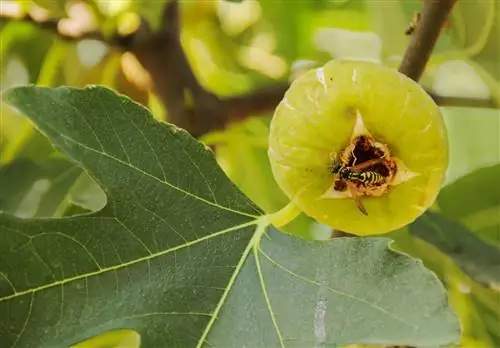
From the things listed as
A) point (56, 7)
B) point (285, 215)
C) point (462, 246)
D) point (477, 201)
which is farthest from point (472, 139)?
point (285, 215)

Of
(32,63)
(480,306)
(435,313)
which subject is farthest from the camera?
(32,63)

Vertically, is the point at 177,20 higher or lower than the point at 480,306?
higher

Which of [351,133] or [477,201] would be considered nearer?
[351,133]

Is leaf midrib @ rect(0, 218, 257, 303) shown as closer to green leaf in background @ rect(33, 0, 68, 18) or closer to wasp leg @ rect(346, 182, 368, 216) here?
wasp leg @ rect(346, 182, 368, 216)

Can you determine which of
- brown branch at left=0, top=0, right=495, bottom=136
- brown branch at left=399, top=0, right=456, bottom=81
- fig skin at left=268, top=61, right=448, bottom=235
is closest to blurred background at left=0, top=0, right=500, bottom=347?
brown branch at left=0, top=0, right=495, bottom=136

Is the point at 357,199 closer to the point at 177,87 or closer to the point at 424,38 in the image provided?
the point at 424,38

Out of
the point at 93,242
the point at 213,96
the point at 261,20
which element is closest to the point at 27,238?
the point at 93,242

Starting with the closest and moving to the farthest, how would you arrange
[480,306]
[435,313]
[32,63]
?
[435,313]
[480,306]
[32,63]

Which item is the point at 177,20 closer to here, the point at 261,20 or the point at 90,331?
the point at 261,20
